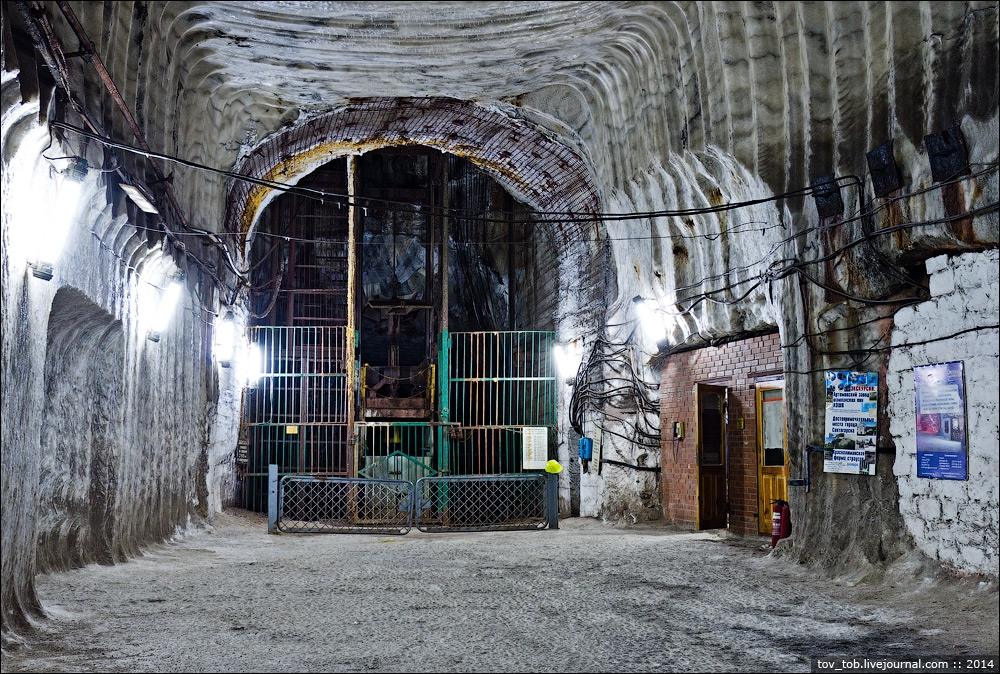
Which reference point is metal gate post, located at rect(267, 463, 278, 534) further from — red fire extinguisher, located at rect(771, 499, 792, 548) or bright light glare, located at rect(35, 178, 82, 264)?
red fire extinguisher, located at rect(771, 499, 792, 548)

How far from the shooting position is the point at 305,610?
5.79m

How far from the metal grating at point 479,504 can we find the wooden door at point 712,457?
2.09 metres

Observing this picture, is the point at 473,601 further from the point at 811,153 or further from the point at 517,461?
the point at 517,461

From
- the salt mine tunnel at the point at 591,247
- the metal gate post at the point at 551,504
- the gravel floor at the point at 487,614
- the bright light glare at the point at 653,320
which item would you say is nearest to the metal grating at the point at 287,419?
the salt mine tunnel at the point at 591,247

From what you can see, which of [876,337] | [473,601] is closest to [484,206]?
[876,337]

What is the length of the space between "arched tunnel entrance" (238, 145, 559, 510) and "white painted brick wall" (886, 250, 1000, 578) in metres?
7.59

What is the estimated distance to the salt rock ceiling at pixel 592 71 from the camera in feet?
21.8

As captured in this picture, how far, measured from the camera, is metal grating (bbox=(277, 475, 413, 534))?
11.1 meters

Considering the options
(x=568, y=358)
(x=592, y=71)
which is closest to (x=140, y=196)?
(x=592, y=71)

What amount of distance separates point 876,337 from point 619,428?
5626 mm

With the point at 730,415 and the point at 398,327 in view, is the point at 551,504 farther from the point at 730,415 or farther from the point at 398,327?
the point at 398,327

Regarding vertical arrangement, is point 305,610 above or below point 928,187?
below

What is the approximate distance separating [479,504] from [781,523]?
189 inches

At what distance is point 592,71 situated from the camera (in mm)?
10648
